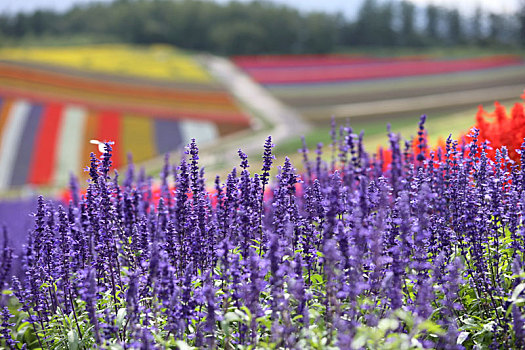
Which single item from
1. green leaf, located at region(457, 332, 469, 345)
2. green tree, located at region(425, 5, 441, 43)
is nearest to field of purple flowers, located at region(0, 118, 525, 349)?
green leaf, located at region(457, 332, 469, 345)

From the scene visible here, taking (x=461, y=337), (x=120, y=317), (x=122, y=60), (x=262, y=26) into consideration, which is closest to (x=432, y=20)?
(x=262, y=26)

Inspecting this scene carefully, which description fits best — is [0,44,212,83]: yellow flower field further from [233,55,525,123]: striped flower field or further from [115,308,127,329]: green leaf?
[115,308,127,329]: green leaf

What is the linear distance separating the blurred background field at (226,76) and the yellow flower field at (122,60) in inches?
7.5

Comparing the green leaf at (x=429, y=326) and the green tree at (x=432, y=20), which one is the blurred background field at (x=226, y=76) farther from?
the green leaf at (x=429, y=326)

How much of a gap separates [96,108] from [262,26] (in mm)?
29859

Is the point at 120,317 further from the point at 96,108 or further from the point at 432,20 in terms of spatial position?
the point at 432,20

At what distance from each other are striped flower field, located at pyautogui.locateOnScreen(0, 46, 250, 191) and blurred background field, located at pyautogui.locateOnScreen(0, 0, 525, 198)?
0.13 m

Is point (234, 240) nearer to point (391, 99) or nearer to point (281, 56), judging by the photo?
point (391, 99)

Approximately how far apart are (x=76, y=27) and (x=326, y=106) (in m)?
41.4

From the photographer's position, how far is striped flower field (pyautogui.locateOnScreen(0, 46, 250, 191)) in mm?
33188

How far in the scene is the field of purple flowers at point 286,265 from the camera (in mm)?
4234

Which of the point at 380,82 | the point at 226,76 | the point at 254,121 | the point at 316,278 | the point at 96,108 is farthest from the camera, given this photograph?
the point at 226,76

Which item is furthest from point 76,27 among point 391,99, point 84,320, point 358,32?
point 84,320

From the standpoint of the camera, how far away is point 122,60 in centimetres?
5631
